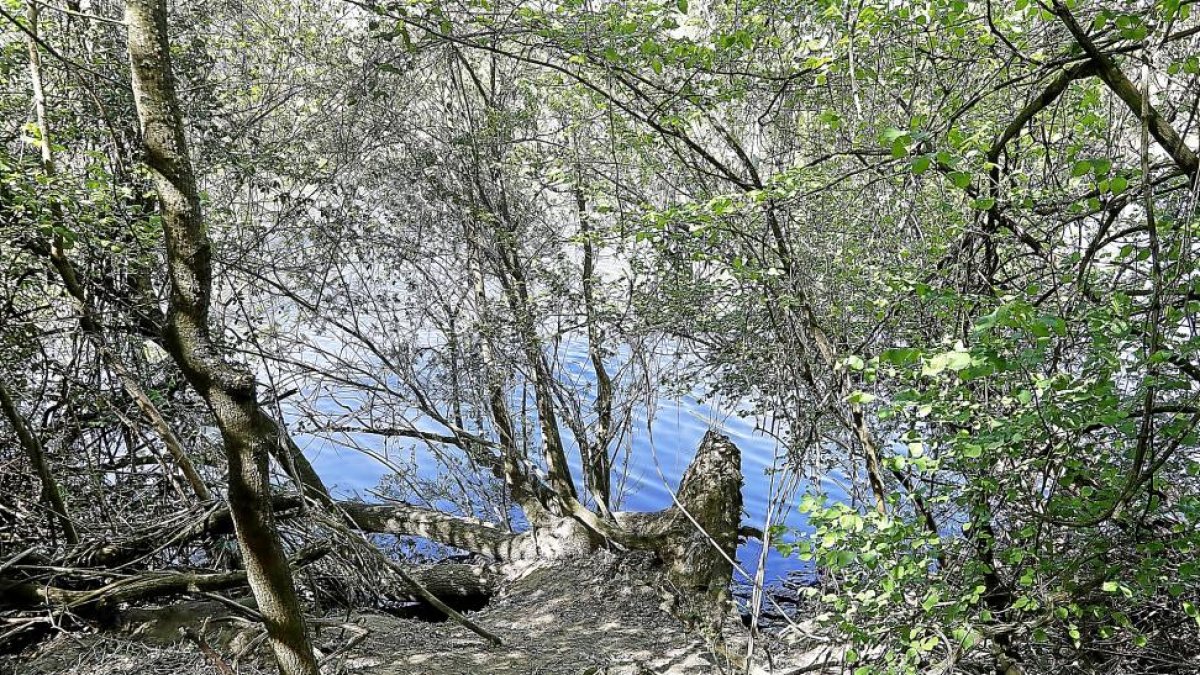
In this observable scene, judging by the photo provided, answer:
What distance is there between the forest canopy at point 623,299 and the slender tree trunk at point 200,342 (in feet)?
0.03

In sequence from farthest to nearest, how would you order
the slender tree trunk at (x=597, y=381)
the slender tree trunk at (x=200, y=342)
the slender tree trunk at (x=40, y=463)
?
1. the slender tree trunk at (x=597, y=381)
2. the slender tree trunk at (x=40, y=463)
3. the slender tree trunk at (x=200, y=342)

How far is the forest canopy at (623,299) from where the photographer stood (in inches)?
92.7

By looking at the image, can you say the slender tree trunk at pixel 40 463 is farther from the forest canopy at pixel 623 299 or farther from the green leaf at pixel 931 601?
the green leaf at pixel 931 601

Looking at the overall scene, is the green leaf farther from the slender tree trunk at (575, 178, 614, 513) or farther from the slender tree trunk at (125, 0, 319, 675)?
the slender tree trunk at (575, 178, 614, 513)

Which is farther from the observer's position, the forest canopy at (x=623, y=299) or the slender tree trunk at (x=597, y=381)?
the slender tree trunk at (x=597, y=381)

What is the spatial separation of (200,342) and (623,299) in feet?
14.0

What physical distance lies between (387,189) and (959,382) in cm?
479

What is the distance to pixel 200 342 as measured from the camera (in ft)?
7.51

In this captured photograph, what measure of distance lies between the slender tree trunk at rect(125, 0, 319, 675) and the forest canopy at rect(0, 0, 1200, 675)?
0.01 m

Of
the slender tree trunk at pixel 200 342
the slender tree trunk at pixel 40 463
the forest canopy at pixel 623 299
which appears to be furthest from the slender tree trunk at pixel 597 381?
the slender tree trunk at pixel 200 342

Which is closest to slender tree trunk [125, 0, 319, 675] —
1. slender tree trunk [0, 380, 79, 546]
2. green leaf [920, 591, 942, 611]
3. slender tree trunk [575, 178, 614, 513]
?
green leaf [920, 591, 942, 611]

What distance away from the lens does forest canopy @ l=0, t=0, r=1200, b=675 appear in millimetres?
2354

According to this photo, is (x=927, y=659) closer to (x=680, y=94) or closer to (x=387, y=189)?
(x=680, y=94)

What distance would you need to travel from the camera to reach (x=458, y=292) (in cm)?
652
